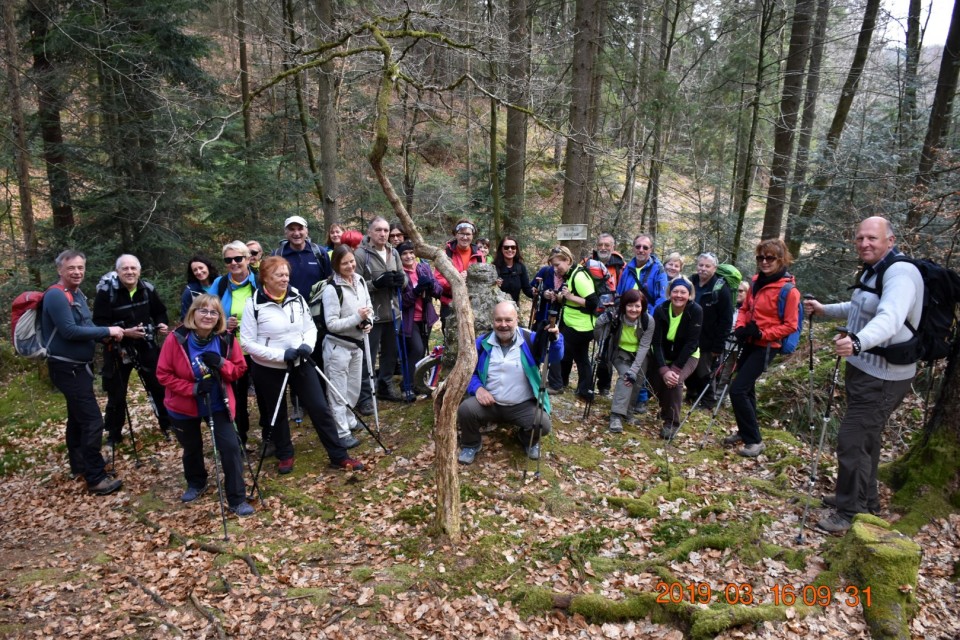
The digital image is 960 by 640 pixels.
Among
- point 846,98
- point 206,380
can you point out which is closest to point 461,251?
point 206,380

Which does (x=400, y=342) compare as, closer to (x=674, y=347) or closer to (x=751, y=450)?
(x=674, y=347)

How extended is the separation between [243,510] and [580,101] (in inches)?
339

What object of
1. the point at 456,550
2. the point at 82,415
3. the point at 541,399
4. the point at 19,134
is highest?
the point at 19,134

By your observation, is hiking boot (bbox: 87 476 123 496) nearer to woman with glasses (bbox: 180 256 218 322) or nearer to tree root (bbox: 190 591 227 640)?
woman with glasses (bbox: 180 256 218 322)

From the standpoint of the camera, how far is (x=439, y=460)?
4391mm

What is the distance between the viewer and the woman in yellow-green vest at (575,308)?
7.21 meters

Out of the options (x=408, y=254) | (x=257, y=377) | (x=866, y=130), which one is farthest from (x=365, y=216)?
(x=866, y=130)

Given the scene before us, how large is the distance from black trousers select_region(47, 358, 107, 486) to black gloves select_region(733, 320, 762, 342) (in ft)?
23.8

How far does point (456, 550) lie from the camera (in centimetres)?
439

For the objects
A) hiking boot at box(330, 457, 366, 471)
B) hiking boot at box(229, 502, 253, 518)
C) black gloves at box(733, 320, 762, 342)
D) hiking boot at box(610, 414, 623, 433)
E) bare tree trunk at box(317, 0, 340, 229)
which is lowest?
hiking boot at box(229, 502, 253, 518)

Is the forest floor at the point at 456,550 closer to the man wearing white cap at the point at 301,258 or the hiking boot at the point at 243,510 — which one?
the hiking boot at the point at 243,510

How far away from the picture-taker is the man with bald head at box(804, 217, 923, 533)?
402 centimetres

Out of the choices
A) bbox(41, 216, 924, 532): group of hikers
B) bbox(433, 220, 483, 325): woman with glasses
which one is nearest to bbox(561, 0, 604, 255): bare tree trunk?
bbox(41, 216, 924, 532): group of hikers

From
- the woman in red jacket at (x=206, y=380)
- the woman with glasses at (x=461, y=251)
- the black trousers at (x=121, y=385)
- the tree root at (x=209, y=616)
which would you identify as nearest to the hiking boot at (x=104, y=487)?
the black trousers at (x=121, y=385)
